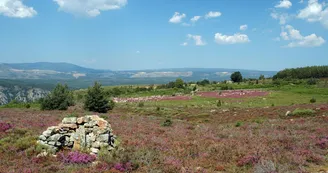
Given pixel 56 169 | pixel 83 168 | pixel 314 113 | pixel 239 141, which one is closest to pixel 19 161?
pixel 56 169

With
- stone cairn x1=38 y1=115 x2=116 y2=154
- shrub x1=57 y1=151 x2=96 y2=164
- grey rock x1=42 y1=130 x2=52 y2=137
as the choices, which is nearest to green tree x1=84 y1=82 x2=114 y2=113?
stone cairn x1=38 y1=115 x2=116 y2=154

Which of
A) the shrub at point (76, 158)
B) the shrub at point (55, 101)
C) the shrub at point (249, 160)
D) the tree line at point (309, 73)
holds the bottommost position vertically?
the shrub at point (55, 101)

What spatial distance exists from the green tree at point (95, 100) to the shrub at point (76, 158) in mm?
34485

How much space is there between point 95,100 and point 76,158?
35.4 metres

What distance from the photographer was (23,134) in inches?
→ 655

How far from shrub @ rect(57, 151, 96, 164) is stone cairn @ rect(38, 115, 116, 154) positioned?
73cm

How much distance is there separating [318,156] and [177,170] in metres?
6.92

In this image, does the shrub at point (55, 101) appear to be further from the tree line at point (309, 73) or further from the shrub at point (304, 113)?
the tree line at point (309, 73)

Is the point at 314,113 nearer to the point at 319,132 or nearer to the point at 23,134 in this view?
the point at 319,132

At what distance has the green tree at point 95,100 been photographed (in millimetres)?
46566

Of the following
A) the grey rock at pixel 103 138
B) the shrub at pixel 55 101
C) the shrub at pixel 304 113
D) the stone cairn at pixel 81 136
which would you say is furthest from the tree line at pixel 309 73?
the grey rock at pixel 103 138

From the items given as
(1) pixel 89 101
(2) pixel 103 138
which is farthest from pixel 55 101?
(2) pixel 103 138

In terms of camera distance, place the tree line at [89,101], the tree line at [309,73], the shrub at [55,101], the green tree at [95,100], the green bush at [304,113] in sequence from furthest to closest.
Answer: the tree line at [309,73] < the shrub at [55,101] < the tree line at [89,101] < the green tree at [95,100] < the green bush at [304,113]

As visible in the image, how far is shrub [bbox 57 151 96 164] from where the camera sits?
12141 millimetres
